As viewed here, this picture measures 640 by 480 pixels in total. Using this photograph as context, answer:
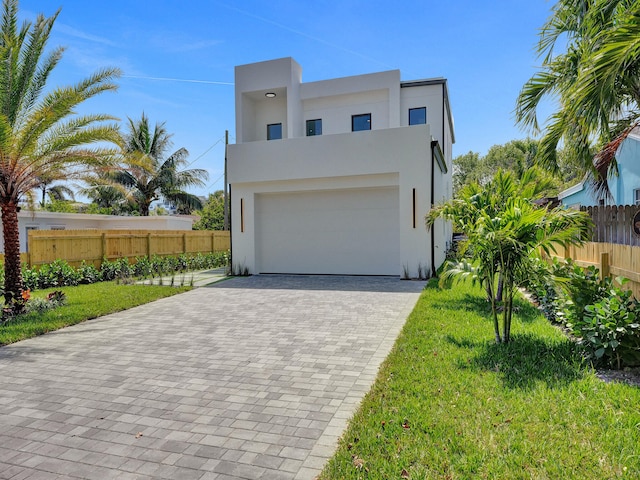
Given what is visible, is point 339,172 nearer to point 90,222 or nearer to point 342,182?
point 342,182

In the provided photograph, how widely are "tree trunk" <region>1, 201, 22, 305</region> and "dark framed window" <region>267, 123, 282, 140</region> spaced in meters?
10.8

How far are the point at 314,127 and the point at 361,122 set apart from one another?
2.08 metres

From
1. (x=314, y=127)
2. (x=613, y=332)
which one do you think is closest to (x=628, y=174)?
(x=613, y=332)

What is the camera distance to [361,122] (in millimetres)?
17391

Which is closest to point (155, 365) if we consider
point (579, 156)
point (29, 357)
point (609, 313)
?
point (29, 357)

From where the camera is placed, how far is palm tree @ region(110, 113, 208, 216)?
25906mm

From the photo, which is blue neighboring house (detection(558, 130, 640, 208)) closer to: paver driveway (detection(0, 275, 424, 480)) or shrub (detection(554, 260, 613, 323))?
shrub (detection(554, 260, 613, 323))

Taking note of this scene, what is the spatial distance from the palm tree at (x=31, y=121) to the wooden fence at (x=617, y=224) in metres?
11.4

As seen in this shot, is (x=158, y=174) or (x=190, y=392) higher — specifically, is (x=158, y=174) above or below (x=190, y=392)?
above

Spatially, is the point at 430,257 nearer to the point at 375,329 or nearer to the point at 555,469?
the point at 375,329

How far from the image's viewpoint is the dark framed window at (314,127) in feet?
57.9

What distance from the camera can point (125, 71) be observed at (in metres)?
9.18

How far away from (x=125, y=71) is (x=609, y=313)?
1014cm

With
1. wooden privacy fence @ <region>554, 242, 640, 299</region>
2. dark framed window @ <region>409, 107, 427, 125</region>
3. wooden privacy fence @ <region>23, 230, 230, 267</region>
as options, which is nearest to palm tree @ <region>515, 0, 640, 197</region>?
wooden privacy fence @ <region>554, 242, 640, 299</region>
